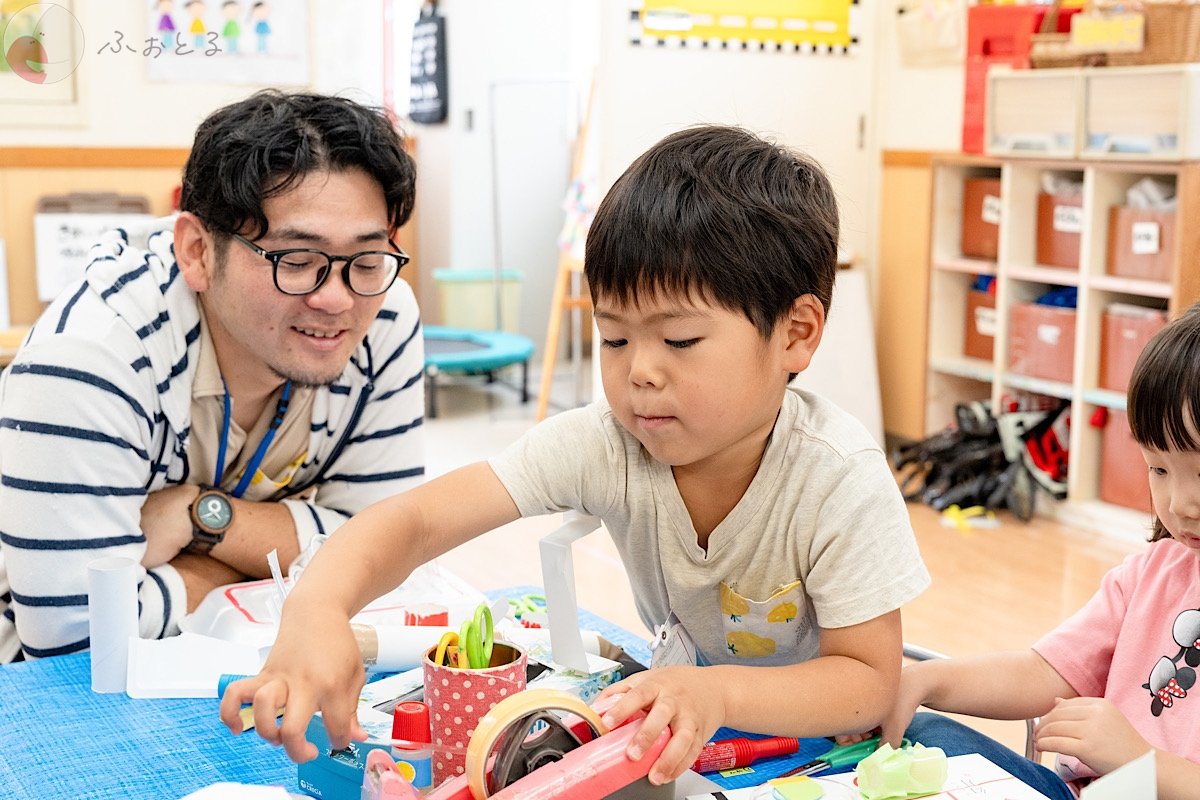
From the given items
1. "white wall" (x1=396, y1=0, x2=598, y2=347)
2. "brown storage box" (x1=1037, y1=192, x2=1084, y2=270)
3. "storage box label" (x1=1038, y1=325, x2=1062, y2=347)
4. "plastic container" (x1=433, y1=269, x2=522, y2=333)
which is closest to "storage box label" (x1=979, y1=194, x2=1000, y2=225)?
"brown storage box" (x1=1037, y1=192, x2=1084, y2=270)

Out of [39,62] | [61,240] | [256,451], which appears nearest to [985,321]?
[39,62]

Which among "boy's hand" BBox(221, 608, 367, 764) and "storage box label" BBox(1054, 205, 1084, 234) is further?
"storage box label" BBox(1054, 205, 1084, 234)

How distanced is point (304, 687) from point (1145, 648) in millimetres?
769

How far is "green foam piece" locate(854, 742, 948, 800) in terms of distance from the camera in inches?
35.5

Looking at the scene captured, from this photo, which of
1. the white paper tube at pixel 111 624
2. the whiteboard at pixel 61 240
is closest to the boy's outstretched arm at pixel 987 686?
the white paper tube at pixel 111 624

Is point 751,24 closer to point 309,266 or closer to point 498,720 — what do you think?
point 309,266

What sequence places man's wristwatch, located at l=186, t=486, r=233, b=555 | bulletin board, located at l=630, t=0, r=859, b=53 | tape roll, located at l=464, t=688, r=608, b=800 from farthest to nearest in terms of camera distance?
bulletin board, located at l=630, t=0, r=859, b=53
man's wristwatch, located at l=186, t=486, r=233, b=555
tape roll, located at l=464, t=688, r=608, b=800

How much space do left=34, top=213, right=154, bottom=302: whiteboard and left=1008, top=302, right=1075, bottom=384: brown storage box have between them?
9.43ft

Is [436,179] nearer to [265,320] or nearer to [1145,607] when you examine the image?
[265,320]

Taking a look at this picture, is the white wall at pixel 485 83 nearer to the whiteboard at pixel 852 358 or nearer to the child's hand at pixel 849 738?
the whiteboard at pixel 852 358

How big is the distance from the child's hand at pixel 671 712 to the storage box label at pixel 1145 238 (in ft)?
10.3

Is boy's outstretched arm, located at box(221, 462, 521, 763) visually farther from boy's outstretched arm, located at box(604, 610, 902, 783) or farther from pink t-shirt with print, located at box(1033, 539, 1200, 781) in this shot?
pink t-shirt with print, located at box(1033, 539, 1200, 781)

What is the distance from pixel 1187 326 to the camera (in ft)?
3.67

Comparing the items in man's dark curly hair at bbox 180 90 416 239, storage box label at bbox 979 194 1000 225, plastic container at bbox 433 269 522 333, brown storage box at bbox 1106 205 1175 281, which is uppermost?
man's dark curly hair at bbox 180 90 416 239
